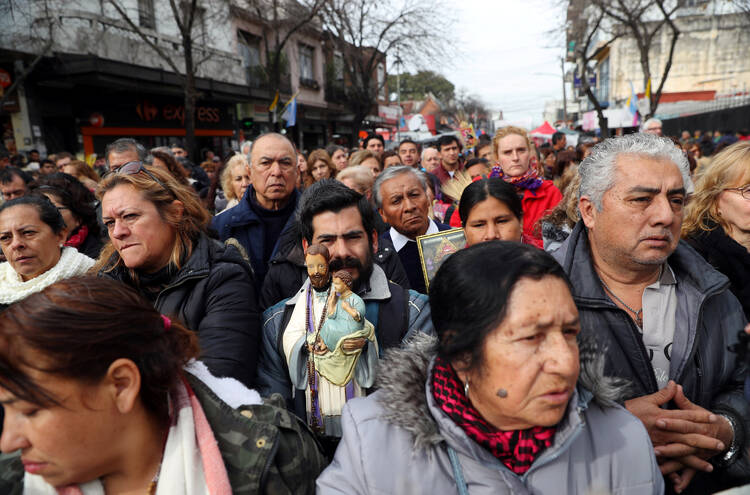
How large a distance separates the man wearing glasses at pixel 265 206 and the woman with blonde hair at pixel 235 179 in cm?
153

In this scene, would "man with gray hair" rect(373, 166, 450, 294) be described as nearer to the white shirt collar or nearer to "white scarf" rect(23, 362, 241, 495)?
the white shirt collar

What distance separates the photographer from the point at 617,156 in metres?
2.09

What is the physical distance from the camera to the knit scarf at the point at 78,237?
3.78m

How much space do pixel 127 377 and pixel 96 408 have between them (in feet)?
0.34

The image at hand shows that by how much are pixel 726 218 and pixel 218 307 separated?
8.44 ft

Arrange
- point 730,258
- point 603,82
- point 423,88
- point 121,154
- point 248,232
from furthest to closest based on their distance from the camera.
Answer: point 423,88, point 603,82, point 121,154, point 248,232, point 730,258

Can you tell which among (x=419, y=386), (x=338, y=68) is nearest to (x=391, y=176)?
(x=419, y=386)

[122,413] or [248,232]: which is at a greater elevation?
[248,232]

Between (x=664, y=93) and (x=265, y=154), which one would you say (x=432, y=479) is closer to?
(x=265, y=154)

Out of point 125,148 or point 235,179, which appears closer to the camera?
point 125,148

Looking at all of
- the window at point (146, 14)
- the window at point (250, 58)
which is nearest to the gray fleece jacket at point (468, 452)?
the window at point (146, 14)

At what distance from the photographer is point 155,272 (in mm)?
2324

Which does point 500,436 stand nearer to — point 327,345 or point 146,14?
point 327,345

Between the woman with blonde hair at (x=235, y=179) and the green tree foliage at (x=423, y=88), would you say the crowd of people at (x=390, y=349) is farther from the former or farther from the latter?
the green tree foliage at (x=423, y=88)
